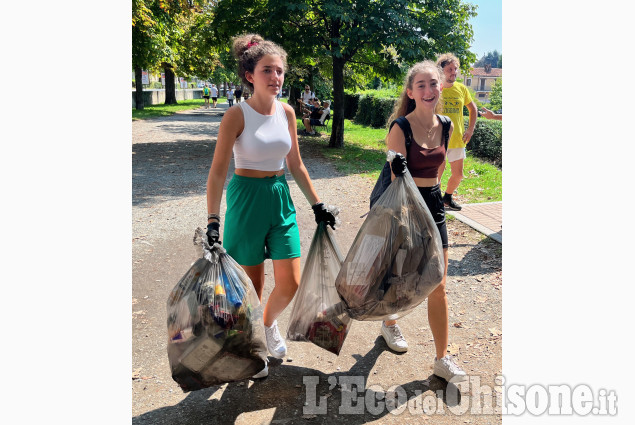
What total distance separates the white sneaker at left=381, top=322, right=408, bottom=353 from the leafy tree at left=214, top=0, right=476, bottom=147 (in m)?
8.76

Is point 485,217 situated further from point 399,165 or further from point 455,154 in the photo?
point 399,165

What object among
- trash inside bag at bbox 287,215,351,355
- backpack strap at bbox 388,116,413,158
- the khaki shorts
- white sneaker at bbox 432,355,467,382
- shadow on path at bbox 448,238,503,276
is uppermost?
backpack strap at bbox 388,116,413,158

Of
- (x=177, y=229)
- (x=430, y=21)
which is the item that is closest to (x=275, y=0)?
(x=430, y=21)

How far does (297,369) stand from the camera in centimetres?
325

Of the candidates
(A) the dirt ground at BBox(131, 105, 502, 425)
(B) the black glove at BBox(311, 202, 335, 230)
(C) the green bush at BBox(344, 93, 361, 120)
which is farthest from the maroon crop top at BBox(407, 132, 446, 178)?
(C) the green bush at BBox(344, 93, 361, 120)

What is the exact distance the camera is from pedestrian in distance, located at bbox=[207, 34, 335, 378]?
2777 mm

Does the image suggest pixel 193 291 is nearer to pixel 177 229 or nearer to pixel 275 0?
pixel 177 229

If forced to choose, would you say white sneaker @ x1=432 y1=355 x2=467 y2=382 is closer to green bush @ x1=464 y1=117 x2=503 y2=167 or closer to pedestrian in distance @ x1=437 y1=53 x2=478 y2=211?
pedestrian in distance @ x1=437 y1=53 x2=478 y2=211

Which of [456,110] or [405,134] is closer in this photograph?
[405,134]

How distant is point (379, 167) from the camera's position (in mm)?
11344

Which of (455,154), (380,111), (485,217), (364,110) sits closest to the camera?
(455,154)

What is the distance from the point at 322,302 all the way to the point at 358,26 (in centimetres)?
945

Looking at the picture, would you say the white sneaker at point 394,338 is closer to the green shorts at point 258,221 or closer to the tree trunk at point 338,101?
the green shorts at point 258,221

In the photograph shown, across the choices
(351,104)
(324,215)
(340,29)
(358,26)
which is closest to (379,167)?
(358,26)
